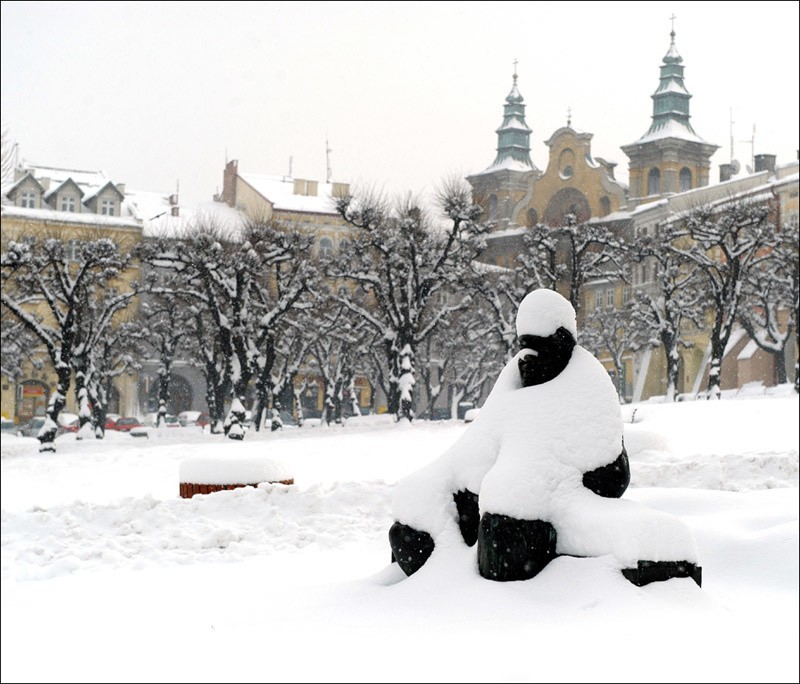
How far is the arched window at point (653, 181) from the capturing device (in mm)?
70438

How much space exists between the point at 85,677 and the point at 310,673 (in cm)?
141

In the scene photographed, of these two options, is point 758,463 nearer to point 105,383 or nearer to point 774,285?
point 774,285

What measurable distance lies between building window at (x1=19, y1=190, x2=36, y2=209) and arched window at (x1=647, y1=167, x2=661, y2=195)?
38.1 m

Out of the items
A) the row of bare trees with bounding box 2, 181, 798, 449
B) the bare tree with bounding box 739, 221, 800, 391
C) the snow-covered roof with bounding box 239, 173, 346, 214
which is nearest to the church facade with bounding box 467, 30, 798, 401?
the snow-covered roof with bounding box 239, 173, 346, 214

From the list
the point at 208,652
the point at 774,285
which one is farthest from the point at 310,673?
the point at 774,285

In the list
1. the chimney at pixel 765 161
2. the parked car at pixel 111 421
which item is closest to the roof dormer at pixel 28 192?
the parked car at pixel 111 421

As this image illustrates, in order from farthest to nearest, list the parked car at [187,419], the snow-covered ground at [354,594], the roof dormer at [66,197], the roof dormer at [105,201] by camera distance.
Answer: the roof dormer at [105,201], the roof dormer at [66,197], the parked car at [187,419], the snow-covered ground at [354,594]

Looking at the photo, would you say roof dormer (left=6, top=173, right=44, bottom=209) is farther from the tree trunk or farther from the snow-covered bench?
the snow-covered bench

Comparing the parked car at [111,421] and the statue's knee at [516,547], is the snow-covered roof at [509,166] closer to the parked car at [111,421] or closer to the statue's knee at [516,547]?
the parked car at [111,421]

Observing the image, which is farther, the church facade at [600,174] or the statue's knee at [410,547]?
the church facade at [600,174]

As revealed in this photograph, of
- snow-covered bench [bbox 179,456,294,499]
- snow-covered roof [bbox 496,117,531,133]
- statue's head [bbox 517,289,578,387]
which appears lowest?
snow-covered bench [bbox 179,456,294,499]

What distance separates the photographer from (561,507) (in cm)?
632

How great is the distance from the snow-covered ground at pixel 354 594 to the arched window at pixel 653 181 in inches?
2032

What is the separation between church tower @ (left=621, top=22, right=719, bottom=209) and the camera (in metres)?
69.5
